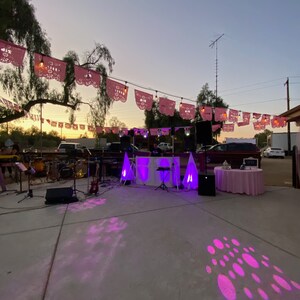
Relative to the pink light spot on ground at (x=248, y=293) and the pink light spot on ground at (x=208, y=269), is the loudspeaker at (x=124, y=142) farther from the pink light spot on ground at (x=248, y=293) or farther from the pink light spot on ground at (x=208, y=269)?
the pink light spot on ground at (x=248, y=293)

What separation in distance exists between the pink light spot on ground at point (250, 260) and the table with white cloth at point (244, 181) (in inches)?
157

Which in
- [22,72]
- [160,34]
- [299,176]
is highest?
[160,34]

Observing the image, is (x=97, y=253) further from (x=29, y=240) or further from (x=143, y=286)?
(x=29, y=240)

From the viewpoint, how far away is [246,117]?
15.4 metres

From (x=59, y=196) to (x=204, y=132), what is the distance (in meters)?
4.59

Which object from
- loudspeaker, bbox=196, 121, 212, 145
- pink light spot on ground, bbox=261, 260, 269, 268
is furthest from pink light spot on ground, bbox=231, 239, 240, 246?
loudspeaker, bbox=196, 121, 212, 145

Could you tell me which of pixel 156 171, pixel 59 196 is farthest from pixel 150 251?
pixel 156 171

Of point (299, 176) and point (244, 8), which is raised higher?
point (244, 8)

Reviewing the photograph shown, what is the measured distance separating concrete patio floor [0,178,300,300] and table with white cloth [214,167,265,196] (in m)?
1.08

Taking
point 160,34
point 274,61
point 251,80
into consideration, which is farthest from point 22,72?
point 251,80

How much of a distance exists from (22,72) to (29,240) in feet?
36.6

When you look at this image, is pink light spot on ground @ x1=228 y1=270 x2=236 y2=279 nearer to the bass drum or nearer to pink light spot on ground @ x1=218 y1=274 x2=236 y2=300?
pink light spot on ground @ x1=218 y1=274 x2=236 y2=300

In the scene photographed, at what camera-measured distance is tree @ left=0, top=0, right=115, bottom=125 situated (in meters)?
10.7

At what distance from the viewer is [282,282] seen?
2264mm
